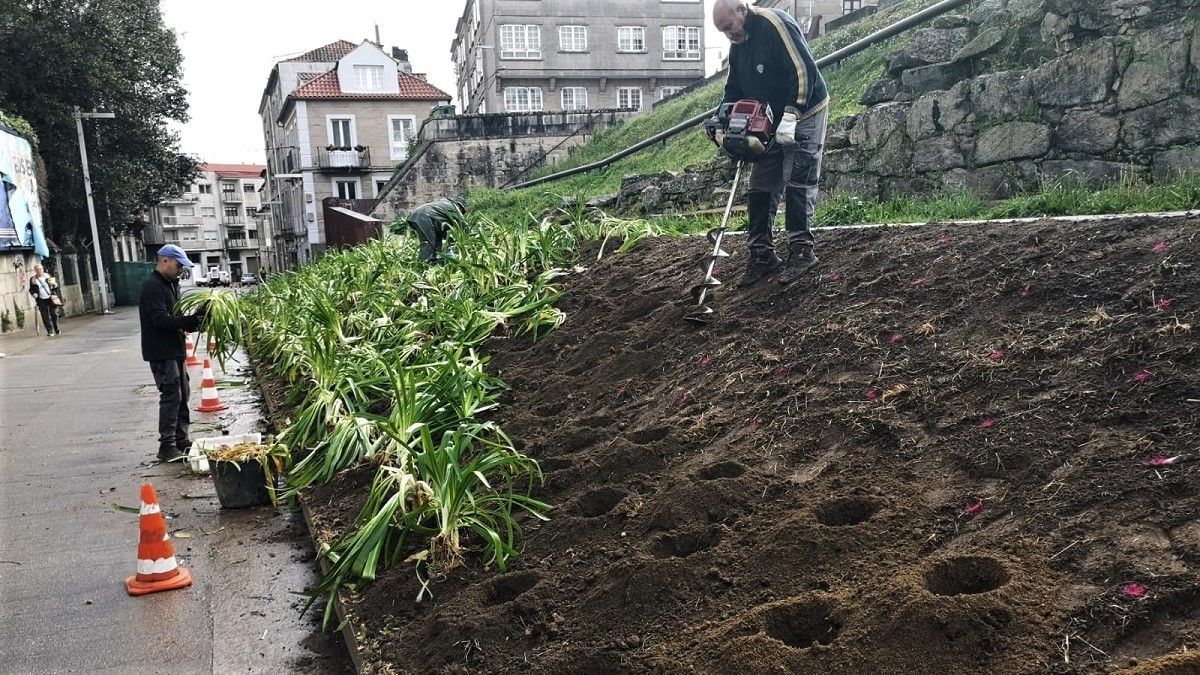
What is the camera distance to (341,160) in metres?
45.2

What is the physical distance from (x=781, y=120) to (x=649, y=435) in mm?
2212

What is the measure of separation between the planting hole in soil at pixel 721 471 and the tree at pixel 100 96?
28028mm

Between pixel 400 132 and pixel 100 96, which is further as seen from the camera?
pixel 400 132

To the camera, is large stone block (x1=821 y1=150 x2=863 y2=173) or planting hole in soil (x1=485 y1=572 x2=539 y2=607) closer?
planting hole in soil (x1=485 y1=572 x2=539 y2=607)

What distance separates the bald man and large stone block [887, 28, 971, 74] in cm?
304

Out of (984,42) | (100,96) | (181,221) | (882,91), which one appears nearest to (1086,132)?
(984,42)

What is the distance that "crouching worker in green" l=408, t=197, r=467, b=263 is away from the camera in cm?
995

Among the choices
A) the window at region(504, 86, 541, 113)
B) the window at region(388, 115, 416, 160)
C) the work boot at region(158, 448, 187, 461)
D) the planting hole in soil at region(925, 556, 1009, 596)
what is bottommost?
the work boot at region(158, 448, 187, 461)

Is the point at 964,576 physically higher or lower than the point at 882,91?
lower

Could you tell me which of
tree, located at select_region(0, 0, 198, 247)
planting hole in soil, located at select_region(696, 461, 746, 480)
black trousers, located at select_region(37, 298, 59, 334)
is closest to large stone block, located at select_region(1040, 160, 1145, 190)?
planting hole in soil, located at select_region(696, 461, 746, 480)

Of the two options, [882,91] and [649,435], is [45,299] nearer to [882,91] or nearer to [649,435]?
[882,91]

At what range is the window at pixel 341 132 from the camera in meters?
45.7

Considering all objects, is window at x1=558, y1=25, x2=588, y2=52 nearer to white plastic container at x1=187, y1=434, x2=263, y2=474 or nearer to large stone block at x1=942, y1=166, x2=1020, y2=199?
large stone block at x1=942, y1=166, x2=1020, y2=199

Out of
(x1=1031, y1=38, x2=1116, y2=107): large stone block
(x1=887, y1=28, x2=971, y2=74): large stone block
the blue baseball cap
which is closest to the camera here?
(x1=1031, y1=38, x2=1116, y2=107): large stone block
